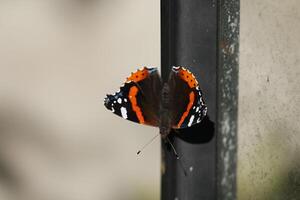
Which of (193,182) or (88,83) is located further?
(88,83)

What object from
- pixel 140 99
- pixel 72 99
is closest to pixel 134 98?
pixel 140 99

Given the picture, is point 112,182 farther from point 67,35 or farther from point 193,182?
point 193,182

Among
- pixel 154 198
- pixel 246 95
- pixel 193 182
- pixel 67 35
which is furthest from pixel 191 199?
pixel 67 35

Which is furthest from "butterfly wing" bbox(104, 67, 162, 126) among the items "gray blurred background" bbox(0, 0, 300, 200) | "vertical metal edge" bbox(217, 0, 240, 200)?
"gray blurred background" bbox(0, 0, 300, 200)

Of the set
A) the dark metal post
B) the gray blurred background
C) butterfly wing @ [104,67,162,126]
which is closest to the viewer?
the dark metal post

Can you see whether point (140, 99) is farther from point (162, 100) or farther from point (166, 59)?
point (166, 59)

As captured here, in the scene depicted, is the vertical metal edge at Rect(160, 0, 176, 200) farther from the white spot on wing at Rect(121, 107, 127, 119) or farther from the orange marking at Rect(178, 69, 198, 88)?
the white spot on wing at Rect(121, 107, 127, 119)

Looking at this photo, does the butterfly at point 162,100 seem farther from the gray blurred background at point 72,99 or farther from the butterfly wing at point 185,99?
the gray blurred background at point 72,99
